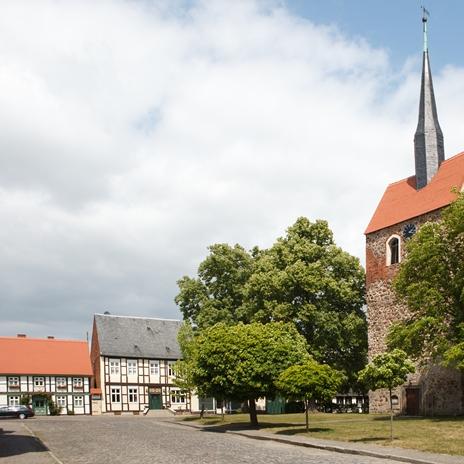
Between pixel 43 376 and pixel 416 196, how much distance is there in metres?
44.9

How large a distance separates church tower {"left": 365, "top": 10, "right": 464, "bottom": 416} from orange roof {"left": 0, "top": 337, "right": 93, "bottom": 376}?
127 ft

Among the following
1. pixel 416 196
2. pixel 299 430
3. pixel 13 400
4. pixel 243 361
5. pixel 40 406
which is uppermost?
pixel 416 196

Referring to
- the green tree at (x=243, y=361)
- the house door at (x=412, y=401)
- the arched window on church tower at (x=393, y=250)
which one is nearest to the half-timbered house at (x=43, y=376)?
the green tree at (x=243, y=361)

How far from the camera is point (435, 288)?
3356 cm

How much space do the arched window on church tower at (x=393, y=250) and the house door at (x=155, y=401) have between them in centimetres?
3846

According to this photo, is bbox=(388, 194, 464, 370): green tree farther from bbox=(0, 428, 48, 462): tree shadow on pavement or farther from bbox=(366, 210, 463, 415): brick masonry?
bbox=(0, 428, 48, 462): tree shadow on pavement

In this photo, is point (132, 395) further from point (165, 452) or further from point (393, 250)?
point (165, 452)

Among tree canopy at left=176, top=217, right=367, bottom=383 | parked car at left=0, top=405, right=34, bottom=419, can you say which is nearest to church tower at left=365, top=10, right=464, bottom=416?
tree canopy at left=176, top=217, right=367, bottom=383

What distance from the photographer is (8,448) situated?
2373 cm

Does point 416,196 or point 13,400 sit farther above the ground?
point 416,196

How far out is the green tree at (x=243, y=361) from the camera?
33.2 meters

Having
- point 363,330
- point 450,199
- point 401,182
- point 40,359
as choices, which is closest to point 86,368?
point 40,359

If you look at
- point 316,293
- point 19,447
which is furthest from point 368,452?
point 316,293

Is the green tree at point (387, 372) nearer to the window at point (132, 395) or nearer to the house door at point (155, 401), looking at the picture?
the window at point (132, 395)
